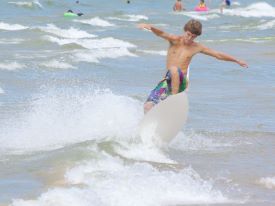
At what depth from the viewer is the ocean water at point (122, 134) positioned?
23.9 feet

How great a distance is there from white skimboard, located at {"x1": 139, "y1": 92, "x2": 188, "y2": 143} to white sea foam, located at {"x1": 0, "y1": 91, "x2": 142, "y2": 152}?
0.23 meters

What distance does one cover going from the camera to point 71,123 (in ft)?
35.3

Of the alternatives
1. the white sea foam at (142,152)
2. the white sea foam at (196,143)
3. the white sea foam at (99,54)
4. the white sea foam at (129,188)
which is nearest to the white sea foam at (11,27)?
the white sea foam at (99,54)

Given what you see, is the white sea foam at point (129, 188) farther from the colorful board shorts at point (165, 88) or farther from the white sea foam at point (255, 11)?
the white sea foam at point (255, 11)

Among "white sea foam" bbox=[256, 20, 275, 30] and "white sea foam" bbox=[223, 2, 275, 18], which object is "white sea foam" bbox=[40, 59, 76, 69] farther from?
"white sea foam" bbox=[223, 2, 275, 18]

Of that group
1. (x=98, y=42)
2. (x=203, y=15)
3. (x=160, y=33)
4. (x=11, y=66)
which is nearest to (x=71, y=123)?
(x=160, y=33)

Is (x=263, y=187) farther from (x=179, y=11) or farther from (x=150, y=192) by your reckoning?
(x=179, y=11)

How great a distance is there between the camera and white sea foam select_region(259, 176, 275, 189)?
7812mm

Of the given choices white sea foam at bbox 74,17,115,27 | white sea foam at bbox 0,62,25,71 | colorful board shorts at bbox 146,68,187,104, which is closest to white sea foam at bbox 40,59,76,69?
white sea foam at bbox 0,62,25,71

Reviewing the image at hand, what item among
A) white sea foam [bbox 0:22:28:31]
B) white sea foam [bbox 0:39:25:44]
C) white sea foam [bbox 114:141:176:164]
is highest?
white sea foam [bbox 114:141:176:164]

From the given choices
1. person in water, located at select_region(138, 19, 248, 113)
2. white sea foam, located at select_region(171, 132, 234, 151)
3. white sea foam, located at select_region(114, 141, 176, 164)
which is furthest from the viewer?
white sea foam, located at select_region(171, 132, 234, 151)

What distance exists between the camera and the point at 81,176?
304 inches

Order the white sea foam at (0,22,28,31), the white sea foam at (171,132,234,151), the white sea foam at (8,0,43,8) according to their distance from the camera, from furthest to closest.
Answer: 1. the white sea foam at (8,0,43,8)
2. the white sea foam at (0,22,28,31)
3. the white sea foam at (171,132,234,151)

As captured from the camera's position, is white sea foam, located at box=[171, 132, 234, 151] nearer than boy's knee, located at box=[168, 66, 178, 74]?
No
